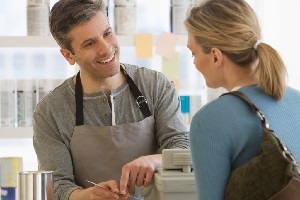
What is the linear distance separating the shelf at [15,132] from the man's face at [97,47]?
3.77 feet

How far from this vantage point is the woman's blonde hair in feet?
5.61

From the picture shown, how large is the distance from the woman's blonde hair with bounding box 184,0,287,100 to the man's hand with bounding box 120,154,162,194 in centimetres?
52

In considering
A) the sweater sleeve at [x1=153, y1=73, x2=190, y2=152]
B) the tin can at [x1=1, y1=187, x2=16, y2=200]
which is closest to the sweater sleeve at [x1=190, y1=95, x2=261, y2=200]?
the sweater sleeve at [x1=153, y1=73, x2=190, y2=152]

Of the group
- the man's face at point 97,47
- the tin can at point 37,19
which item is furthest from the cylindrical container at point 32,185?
the tin can at point 37,19

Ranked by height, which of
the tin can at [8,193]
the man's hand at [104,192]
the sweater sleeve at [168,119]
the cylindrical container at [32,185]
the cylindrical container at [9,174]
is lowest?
the tin can at [8,193]

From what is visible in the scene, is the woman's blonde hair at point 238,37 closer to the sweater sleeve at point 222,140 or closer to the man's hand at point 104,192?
the sweater sleeve at point 222,140

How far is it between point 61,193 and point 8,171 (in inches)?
30.0

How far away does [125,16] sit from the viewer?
11.8 feet

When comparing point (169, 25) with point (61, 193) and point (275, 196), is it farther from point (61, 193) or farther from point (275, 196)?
point (275, 196)

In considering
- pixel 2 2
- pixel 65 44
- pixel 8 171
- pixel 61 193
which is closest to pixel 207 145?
pixel 61 193

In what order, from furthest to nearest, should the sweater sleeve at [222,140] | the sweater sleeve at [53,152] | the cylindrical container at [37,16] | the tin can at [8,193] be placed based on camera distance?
the cylindrical container at [37,16], the tin can at [8,193], the sweater sleeve at [53,152], the sweater sleeve at [222,140]

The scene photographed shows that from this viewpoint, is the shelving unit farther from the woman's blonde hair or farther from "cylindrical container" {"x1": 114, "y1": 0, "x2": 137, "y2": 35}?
the woman's blonde hair

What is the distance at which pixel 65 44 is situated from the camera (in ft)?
8.64

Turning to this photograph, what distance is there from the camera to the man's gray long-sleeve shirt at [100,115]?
2.50 meters
